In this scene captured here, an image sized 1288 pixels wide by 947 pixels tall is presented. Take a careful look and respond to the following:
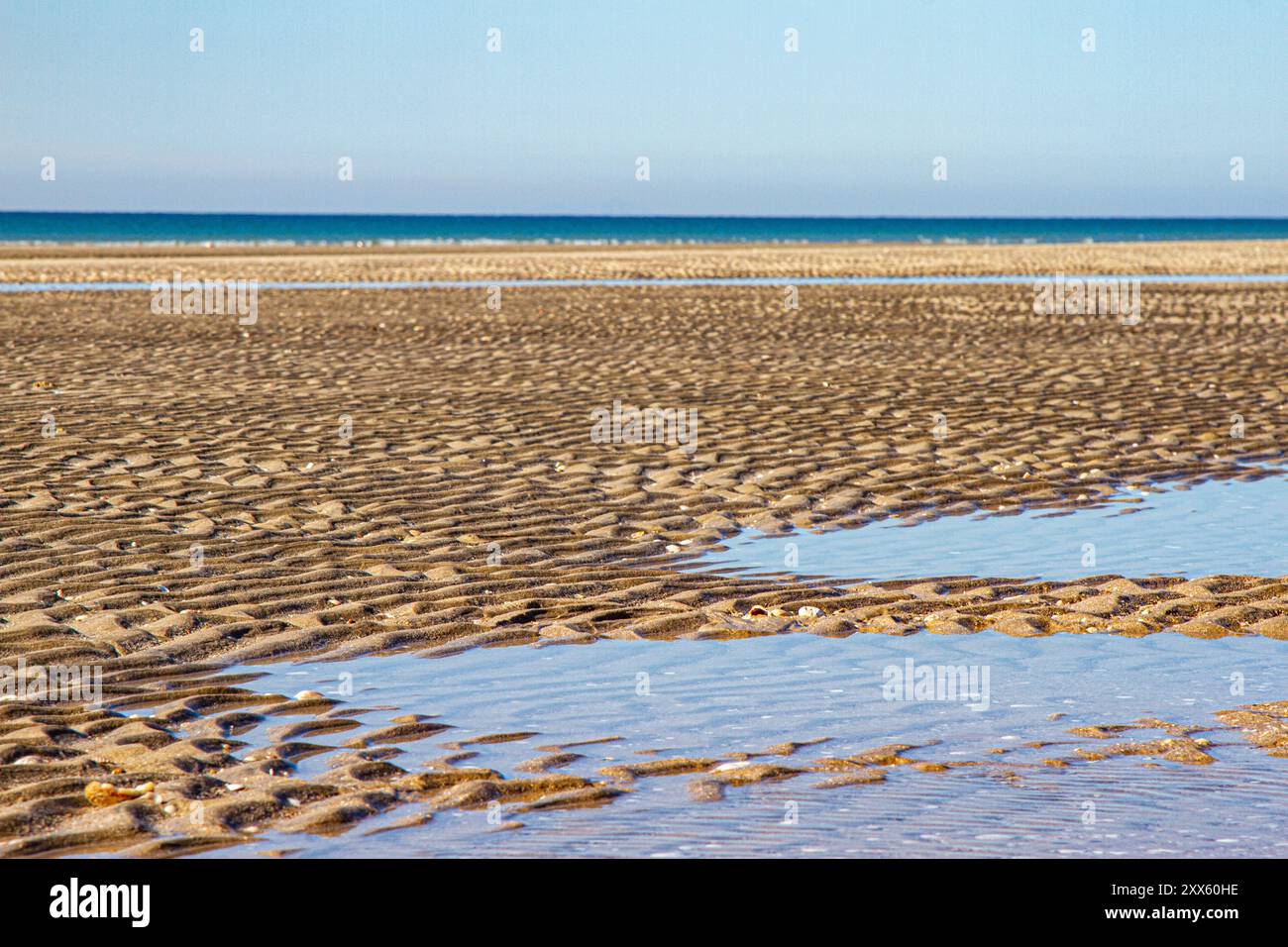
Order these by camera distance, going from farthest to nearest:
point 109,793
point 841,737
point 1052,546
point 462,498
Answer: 1. point 462,498
2. point 1052,546
3. point 841,737
4. point 109,793

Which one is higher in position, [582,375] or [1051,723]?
[582,375]

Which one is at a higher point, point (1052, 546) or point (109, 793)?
point (1052, 546)

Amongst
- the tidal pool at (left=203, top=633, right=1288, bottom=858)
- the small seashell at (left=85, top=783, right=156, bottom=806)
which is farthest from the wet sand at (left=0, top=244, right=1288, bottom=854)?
the tidal pool at (left=203, top=633, right=1288, bottom=858)

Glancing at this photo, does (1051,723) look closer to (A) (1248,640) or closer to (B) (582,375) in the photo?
(A) (1248,640)

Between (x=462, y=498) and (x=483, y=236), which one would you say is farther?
(x=483, y=236)

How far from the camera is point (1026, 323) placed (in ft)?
95.3

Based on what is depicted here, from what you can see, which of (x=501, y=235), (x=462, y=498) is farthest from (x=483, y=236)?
(x=462, y=498)

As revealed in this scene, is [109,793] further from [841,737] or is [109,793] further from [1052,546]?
[1052,546]

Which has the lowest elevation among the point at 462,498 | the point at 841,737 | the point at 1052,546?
the point at 841,737

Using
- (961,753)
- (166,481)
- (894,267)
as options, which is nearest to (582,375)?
(166,481)

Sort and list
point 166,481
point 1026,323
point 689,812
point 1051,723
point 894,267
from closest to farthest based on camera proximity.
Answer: point 689,812, point 1051,723, point 166,481, point 1026,323, point 894,267

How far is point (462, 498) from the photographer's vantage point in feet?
37.1
